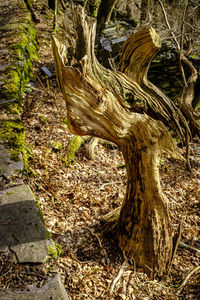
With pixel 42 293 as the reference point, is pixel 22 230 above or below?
above

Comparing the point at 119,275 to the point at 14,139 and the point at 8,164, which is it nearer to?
the point at 8,164

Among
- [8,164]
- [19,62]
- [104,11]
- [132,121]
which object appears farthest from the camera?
[104,11]

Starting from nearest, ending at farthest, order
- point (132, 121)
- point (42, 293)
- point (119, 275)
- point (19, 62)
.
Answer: point (42, 293) < point (132, 121) < point (119, 275) < point (19, 62)

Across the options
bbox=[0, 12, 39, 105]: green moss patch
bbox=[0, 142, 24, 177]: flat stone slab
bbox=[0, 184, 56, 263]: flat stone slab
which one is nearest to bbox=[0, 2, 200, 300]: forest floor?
bbox=[0, 184, 56, 263]: flat stone slab

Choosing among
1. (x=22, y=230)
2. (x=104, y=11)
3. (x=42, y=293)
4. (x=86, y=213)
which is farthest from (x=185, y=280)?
(x=104, y=11)

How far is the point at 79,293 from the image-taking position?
111 inches

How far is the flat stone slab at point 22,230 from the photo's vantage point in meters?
2.46

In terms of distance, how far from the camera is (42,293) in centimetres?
221

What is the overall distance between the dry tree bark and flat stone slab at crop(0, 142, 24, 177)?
5.06ft

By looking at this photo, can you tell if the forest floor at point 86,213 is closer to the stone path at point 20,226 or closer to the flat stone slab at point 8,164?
the stone path at point 20,226

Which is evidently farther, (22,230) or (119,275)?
(119,275)

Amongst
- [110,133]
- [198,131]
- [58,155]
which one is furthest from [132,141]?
[198,131]

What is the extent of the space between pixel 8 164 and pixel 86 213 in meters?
1.71

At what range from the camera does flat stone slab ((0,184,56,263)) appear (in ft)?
8.08
